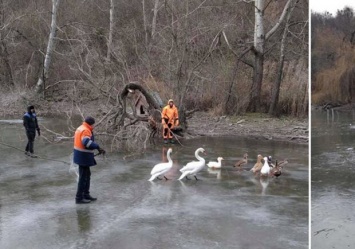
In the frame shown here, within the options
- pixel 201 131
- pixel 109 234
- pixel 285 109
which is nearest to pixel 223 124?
pixel 201 131

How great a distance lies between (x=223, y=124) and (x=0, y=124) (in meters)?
7.72

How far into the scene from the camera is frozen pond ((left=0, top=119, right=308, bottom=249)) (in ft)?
17.0

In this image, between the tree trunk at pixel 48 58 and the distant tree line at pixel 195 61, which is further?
the tree trunk at pixel 48 58

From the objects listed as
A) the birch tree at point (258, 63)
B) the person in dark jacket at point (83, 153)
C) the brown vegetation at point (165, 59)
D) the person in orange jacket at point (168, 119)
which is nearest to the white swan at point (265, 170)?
the person in dark jacket at point (83, 153)

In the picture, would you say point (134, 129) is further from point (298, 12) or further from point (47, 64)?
point (47, 64)

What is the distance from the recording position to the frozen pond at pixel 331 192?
16.6 ft

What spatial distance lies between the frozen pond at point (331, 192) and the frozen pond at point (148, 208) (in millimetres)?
212

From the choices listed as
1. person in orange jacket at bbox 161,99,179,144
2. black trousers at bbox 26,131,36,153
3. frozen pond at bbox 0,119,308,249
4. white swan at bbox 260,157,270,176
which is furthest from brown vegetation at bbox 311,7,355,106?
black trousers at bbox 26,131,36,153

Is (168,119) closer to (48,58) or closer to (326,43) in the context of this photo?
(326,43)

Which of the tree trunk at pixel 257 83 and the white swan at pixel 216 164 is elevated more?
the tree trunk at pixel 257 83

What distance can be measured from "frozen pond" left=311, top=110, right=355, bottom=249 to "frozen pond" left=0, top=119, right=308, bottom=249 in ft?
0.70

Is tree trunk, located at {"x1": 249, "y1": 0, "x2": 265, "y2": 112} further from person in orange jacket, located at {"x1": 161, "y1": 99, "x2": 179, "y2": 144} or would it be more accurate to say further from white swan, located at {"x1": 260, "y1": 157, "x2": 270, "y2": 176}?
white swan, located at {"x1": 260, "y1": 157, "x2": 270, "y2": 176}

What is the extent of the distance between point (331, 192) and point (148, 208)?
9.05ft

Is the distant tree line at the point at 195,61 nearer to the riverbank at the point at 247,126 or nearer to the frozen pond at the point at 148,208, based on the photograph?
the riverbank at the point at 247,126
